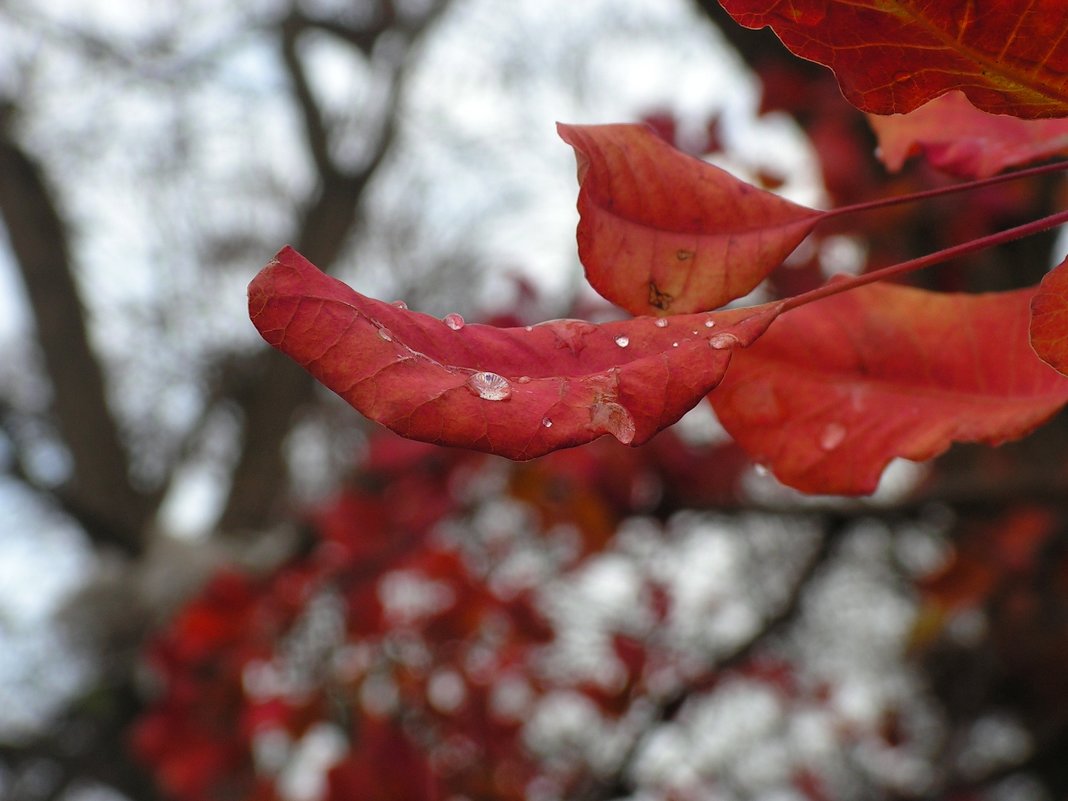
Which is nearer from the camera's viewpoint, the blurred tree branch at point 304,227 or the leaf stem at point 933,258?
the leaf stem at point 933,258

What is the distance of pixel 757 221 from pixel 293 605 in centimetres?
161

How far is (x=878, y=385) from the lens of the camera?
38 centimetres

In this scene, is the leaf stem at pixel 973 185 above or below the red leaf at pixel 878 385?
above

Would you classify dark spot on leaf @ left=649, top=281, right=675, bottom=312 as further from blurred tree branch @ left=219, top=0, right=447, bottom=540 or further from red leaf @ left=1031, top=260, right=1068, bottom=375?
blurred tree branch @ left=219, top=0, right=447, bottom=540

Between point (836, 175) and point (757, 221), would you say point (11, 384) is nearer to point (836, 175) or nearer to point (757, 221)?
point (836, 175)

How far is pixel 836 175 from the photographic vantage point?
1.44 meters

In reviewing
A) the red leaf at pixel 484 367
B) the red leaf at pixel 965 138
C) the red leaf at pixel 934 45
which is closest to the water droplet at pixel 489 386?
the red leaf at pixel 484 367

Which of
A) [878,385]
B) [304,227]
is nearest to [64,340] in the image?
[304,227]

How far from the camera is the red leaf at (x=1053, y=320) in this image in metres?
0.26

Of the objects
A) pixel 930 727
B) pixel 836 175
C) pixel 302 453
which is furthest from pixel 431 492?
pixel 302 453

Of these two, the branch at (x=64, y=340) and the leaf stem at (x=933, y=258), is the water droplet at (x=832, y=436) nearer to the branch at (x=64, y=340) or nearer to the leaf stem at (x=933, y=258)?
the leaf stem at (x=933, y=258)

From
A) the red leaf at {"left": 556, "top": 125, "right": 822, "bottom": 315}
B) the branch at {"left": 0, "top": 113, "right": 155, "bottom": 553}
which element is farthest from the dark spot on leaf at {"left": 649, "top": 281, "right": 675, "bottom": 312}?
the branch at {"left": 0, "top": 113, "right": 155, "bottom": 553}

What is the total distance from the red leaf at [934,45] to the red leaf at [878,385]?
0.12 metres

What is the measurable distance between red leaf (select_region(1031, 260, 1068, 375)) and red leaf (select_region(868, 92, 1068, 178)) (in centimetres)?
13
